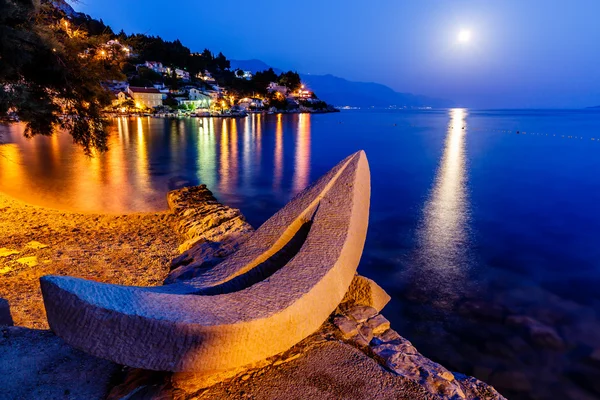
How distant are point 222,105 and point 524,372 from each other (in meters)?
78.9

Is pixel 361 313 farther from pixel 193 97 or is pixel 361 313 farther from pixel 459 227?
pixel 193 97

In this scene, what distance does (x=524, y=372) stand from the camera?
194 inches

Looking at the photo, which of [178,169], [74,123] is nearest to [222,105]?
[178,169]

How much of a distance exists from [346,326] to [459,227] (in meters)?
8.50

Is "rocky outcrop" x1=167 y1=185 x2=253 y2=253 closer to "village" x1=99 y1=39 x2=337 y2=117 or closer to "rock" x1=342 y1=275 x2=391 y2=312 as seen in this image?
"rock" x1=342 y1=275 x2=391 y2=312

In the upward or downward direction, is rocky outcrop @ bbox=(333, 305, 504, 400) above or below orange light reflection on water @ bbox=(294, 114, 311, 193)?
above

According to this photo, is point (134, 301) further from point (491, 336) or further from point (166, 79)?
point (166, 79)

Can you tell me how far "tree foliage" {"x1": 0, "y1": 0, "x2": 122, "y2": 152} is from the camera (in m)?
5.46

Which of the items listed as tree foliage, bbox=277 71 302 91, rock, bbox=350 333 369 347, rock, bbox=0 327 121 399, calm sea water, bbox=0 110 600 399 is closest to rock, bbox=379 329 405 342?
rock, bbox=350 333 369 347

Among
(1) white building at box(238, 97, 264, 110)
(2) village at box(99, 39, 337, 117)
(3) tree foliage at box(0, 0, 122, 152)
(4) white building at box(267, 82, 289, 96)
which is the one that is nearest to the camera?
(3) tree foliage at box(0, 0, 122, 152)

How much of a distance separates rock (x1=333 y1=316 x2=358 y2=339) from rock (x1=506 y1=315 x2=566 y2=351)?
12.4 ft

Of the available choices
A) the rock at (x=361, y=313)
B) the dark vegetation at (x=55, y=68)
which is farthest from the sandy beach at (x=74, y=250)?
the rock at (x=361, y=313)

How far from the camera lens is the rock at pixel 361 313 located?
3429mm

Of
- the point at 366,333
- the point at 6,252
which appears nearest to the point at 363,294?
the point at 366,333
